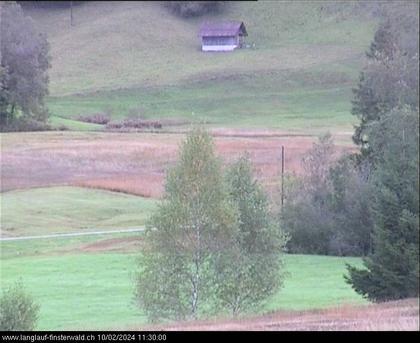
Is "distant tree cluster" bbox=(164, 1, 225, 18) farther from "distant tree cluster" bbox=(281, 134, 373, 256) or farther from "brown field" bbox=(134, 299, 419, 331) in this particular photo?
"brown field" bbox=(134, 299, 419, 331)

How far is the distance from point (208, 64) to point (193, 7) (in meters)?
19.5

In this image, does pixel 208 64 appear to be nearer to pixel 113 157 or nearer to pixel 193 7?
pixel 113 157

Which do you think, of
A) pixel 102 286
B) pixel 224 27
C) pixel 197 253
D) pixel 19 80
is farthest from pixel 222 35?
pixel 19 80

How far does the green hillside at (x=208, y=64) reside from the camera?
84.8 ft

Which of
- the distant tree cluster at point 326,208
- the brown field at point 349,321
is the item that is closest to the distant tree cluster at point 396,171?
the brown field at point 349,321

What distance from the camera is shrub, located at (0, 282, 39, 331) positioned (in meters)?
17.6

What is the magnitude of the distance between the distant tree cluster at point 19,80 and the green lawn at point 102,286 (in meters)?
30.2

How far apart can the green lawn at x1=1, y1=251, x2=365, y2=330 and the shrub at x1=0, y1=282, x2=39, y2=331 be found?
392 cm

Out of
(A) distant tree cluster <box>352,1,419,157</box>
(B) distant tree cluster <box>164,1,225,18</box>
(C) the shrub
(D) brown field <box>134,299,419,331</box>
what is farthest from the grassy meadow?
(D) brown field <box>134,299,419,331</box>

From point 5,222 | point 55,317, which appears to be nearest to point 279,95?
point 5,222

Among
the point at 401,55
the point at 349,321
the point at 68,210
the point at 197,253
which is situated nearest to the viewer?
the point at 349,321

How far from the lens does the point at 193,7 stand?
32438mm

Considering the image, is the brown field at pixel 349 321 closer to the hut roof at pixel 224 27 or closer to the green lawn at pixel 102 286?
the green lawn at pixel 102 286

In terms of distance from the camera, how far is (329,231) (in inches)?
1661
